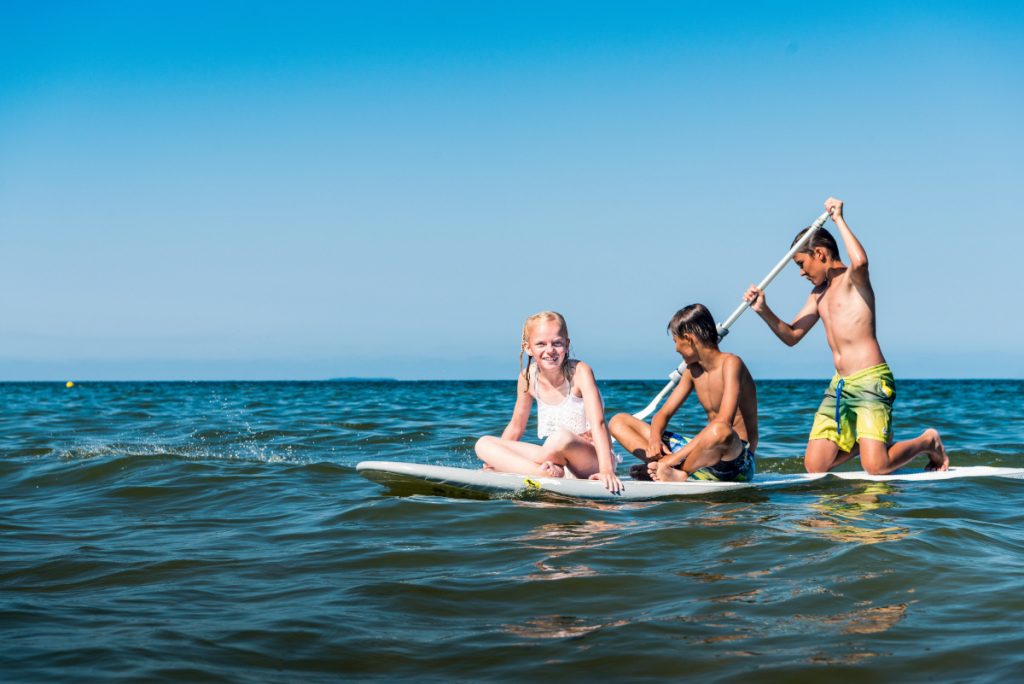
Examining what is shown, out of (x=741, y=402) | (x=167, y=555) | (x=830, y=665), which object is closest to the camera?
(x=830, y=665)

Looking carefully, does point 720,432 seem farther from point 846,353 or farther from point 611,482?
point 846,353

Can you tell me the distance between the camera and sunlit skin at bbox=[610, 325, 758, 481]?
249 inches

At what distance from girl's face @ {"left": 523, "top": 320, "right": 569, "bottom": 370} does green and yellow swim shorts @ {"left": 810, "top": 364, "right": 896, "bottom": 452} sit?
2285 millimetres

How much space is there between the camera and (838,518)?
17.9ft

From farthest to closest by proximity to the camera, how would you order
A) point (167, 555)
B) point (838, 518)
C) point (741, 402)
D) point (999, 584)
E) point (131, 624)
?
point (741, 402)
point (838, 518)
point (167, 555)
point (999, 584)
point (131, 624)

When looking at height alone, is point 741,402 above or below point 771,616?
above

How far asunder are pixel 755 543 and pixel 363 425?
992cm

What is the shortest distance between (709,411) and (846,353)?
1214 millimetres

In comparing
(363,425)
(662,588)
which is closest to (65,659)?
(662,588)

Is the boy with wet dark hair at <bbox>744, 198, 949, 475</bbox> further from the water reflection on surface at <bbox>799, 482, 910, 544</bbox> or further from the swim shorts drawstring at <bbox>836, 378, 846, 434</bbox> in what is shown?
the water reflection on surface at <bbox>799, 482, 910, 544</bbox>

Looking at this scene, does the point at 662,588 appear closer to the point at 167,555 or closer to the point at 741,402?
the point at 167,555

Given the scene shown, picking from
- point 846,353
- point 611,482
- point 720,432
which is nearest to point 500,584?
point 611,482

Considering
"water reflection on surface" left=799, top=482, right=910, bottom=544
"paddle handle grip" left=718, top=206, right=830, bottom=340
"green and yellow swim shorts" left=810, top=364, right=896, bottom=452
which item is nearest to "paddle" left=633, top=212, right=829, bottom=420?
"paddle handle grip" left=718, top=206, right=830, bottom=340

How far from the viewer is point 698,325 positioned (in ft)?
21.1
